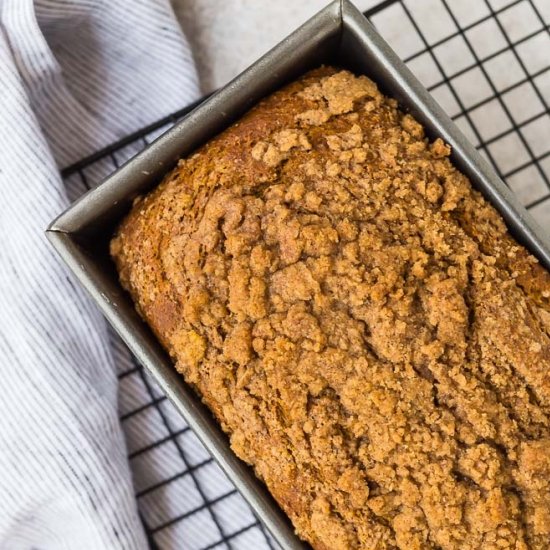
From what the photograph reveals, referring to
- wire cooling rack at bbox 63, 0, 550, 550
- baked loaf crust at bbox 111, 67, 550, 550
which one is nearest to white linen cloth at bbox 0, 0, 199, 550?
wire cooling rack at bbox 63, 0, 550, 550

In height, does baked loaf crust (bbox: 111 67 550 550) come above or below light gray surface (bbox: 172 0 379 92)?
below

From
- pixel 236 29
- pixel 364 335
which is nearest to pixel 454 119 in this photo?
pixel 236 29

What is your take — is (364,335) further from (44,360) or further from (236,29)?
(236,29)

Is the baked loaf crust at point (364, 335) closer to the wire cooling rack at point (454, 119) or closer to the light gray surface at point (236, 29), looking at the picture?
the wire cooling rack at point (454, 119)

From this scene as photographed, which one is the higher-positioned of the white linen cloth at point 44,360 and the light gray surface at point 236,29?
the light gray surface at point 236,29

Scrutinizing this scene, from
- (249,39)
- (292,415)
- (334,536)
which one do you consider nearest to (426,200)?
(292,415)

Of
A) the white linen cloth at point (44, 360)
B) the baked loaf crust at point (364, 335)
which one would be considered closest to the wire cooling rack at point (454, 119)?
the white linen cloth at point (44, 360)

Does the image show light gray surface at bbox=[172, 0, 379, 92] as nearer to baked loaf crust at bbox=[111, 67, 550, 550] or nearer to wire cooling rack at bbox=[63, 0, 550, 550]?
wire cooling rack at bbox=[63, 0, 550, 550]
